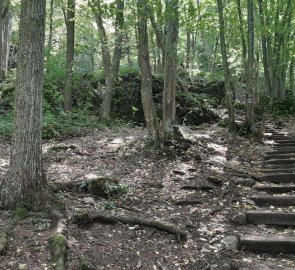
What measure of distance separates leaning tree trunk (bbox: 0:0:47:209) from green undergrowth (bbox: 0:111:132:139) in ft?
20.8

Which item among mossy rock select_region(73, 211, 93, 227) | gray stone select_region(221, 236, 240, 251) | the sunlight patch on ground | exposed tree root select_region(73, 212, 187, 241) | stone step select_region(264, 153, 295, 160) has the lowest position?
gray stone select_region(221, 236, 240, 251)

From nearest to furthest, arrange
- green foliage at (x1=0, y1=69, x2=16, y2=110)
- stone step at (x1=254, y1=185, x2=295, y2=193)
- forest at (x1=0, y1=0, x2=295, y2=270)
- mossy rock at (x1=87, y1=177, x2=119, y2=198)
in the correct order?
forest at (x1=0, y1=0, x2=295, y2=270), mossy rock at (x1=87, y1=177, x2=119, y2=198), stone step at (x1=254, y1=185, x2=295, y2=193), green foliage at (x1=0, y1=69, x2=16, y2=110)

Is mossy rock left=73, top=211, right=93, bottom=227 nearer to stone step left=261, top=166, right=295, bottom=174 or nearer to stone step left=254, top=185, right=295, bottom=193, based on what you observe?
stone step left=254, top=185, right=295, bottom=193

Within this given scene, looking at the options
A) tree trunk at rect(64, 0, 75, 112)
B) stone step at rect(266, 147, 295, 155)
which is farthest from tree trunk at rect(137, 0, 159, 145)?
tree trunk at rect(64, 0, 75, 112)

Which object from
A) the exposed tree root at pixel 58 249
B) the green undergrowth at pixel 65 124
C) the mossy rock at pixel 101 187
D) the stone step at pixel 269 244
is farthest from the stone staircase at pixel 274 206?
the green undergrowth at pixel 65 124

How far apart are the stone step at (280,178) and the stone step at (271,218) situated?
207 cm

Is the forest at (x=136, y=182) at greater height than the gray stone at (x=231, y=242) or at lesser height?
greater

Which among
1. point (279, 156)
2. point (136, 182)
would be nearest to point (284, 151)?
point (279, 156)

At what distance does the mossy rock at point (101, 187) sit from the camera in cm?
673

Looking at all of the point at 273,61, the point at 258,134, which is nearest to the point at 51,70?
the point at 258,134

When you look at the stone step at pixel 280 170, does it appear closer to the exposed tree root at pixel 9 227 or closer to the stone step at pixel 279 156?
the stone step at pixel 279 156

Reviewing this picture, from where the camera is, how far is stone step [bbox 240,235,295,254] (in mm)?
5312

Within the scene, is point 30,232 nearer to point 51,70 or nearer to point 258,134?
point 258,134

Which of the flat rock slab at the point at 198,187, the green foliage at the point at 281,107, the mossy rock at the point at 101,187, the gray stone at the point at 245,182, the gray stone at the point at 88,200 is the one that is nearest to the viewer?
the gray stone at the point at 88,200
